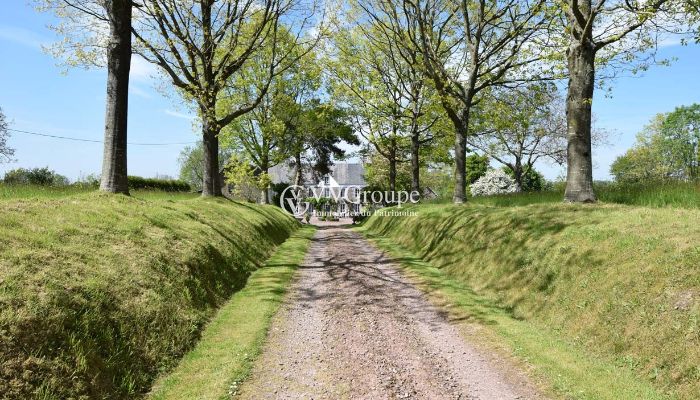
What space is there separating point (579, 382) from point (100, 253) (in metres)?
7.92

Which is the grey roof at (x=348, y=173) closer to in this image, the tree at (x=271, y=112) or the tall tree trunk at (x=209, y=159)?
the tree at (x=271, y=112)

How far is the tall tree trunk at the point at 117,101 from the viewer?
13016mm

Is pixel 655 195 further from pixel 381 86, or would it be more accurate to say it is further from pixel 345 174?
pixel 345 174

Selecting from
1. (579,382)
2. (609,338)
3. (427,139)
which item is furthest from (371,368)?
(427,139)

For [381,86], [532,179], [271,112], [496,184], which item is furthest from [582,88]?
[532,179]

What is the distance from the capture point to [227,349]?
667cm

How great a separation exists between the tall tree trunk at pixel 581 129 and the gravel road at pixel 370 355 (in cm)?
598

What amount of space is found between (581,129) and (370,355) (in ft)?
32.3

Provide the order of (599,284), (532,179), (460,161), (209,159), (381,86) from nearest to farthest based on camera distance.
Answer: (599,284), (460,161), (209,159), (381,86), (532,179)

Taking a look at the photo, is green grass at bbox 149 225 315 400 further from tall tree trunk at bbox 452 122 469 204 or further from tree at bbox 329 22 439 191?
tree at bbox 329 22 439 191

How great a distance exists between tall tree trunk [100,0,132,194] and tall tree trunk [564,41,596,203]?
1398cm

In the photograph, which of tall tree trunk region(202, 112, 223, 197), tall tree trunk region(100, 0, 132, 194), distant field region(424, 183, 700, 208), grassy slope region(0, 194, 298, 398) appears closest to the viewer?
grassy slope region(0, 194, 298, 398)

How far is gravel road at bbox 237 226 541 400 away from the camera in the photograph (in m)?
5.34

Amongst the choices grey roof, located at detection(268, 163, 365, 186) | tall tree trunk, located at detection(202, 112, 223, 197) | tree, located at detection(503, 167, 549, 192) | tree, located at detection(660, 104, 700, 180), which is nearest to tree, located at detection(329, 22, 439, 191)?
tall tree trunk, located at detection(202, 112, 223, 197)
